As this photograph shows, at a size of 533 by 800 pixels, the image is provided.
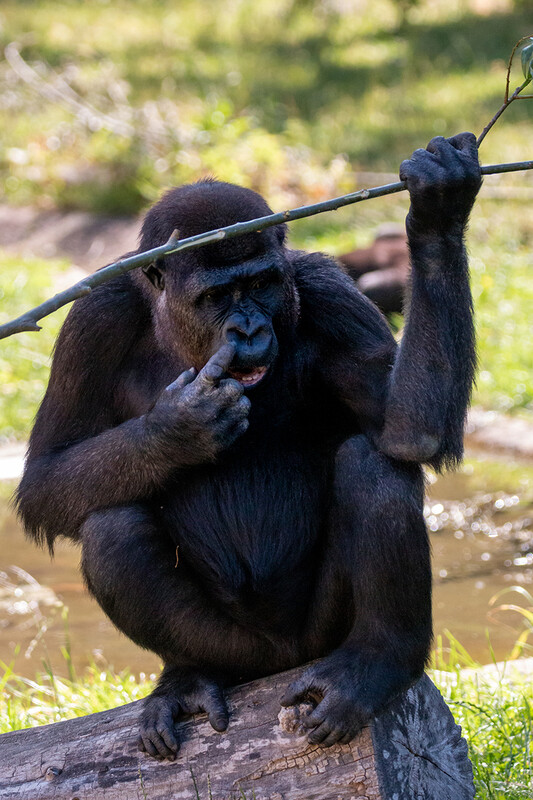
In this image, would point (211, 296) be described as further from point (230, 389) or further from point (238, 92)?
point (238, 92)

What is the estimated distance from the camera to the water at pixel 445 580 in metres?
5.72

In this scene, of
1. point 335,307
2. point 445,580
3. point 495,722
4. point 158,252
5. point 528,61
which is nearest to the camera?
point 158,252

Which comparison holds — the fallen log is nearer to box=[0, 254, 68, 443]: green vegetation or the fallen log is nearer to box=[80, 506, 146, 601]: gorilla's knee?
box=[80, 506, 146, 601]: gorilla's knee

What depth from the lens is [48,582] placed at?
21.3ft

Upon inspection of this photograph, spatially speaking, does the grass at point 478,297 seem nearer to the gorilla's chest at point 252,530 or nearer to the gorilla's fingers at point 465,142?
the gorilla's chest at point 252,530

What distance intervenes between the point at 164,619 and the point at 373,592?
2.35 ft

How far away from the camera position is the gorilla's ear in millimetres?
3654

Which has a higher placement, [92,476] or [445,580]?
[445,580]

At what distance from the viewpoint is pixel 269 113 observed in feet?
50.9

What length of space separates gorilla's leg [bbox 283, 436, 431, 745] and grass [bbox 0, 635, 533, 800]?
1.92 ft

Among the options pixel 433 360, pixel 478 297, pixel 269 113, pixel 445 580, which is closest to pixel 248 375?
pixel 433 360

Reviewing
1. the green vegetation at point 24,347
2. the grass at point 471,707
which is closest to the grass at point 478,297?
the green vegetation at point 24,347

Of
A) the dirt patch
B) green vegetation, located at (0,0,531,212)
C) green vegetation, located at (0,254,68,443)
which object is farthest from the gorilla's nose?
green vegetation, located at (0,0,531,212)

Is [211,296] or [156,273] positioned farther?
[156,273]
